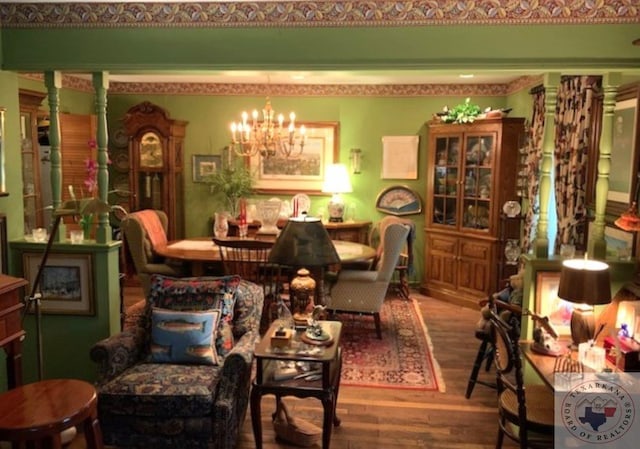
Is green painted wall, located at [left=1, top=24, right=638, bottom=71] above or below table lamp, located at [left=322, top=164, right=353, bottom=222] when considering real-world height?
above

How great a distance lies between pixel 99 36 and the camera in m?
3.50

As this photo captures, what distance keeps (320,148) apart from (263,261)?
2.60 m

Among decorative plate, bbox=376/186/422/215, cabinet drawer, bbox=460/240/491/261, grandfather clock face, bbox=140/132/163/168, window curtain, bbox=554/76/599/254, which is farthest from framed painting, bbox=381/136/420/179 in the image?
grandfather clock face, bbox=140/132/163/168

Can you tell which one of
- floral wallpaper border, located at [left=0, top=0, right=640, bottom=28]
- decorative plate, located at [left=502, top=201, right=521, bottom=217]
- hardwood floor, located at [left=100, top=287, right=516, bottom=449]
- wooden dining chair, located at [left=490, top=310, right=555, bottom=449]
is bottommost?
hardwood floor, located at [left=100, top=287, right=516, bottom=449]

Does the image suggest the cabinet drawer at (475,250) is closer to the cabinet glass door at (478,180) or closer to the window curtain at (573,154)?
the cabinet glass door at (478,180)

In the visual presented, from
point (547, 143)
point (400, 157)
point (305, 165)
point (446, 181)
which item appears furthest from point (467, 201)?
point (547, 143)

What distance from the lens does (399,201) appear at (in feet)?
22.9

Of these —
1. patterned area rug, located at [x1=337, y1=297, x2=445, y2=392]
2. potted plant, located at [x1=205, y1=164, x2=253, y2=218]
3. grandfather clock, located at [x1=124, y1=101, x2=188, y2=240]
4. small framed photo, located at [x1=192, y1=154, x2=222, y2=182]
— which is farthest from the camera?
small framed photo, located at [x1=192, y1=154, x2=222, y2=182]

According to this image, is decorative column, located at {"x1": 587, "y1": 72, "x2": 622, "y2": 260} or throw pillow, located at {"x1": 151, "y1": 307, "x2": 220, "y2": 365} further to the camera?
decorative column, located at {"x1": 587, "y1": 72, "x2": 622, "y2": 260}

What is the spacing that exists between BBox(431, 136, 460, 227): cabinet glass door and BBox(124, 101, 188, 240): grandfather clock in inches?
127

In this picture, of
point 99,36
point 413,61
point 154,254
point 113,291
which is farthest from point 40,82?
point 413,61

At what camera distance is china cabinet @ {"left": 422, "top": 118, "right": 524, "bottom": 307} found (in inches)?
235

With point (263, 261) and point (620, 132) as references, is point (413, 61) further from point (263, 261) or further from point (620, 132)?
point (263, 261)
